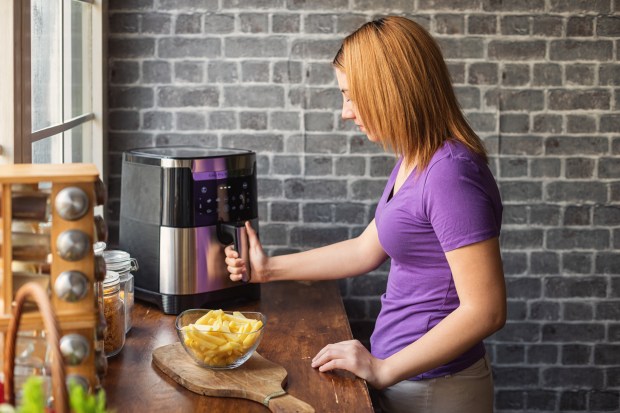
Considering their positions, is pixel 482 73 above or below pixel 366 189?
above

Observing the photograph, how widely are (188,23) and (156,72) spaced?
0.67 ft

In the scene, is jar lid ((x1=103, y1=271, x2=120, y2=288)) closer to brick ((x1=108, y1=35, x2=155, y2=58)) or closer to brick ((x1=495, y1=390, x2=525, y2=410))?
brick ((x1=108, y1=35, x2=155, y2=58))

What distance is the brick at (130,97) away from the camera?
294cm

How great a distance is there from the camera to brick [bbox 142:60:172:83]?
2.92 m

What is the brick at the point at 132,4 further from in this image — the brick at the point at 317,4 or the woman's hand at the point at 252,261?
the woman's hand at the point at 252,261

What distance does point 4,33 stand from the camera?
187 centimetres

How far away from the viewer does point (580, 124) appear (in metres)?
2.97

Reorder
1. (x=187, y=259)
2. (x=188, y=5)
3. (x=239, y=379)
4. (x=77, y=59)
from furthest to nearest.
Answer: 1. (x=188, y=5)
2. (x=77, y=59)
3. (x=187, y=259)
4. (x=239, y=379)

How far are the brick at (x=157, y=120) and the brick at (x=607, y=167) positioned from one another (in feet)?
5.05

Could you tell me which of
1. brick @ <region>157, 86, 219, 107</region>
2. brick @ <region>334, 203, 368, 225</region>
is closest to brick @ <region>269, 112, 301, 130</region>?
brick @ <region>157, 86, 219, 107</region>

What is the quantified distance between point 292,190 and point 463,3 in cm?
88

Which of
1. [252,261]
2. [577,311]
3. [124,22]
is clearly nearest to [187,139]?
[124,22]

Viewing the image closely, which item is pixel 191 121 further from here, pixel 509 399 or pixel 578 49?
pixel 509 399

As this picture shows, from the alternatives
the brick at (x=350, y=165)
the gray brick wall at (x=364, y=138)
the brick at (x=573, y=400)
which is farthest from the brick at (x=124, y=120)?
the brick at (x=573, y=400)
